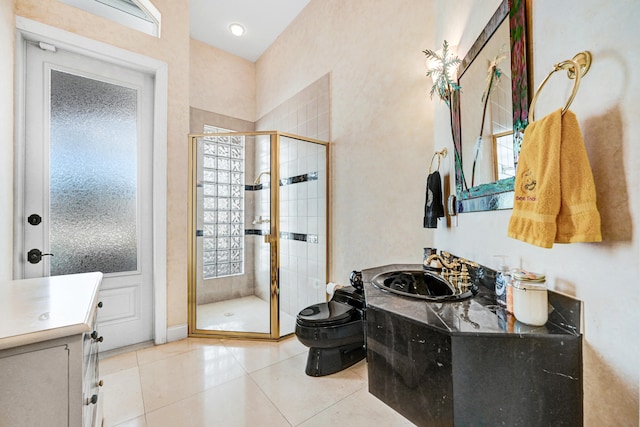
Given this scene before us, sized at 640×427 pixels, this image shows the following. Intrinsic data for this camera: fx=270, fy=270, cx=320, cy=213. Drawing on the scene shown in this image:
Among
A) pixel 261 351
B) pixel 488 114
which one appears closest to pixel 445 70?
pixel 488 114

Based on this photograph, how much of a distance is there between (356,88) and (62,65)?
233 centimetres

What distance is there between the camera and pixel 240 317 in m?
2.80

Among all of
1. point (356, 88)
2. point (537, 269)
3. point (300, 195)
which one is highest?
point (356, 88)

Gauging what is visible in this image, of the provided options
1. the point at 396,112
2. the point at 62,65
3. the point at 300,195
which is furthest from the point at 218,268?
the point at 396,112

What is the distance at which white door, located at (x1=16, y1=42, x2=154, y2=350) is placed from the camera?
197cm

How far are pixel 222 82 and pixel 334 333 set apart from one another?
339 centimetres

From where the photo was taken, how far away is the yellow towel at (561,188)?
26.0 inches

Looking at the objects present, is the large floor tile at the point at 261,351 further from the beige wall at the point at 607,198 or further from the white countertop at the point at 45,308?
the beige wall at the point at 607,198

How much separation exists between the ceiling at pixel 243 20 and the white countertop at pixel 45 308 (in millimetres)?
2968

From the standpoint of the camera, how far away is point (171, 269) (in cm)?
243

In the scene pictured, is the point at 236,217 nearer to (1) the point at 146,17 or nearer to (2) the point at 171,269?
(2) the point at 171,269

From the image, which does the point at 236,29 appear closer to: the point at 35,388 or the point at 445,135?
the point at 445,135

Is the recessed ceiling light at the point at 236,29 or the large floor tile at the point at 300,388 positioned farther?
the recessed ceiling light at the point at 236,29

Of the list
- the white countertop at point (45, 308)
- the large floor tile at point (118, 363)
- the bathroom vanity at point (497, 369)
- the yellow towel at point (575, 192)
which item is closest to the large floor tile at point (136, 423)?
the large floor tile at point (118, 363)
